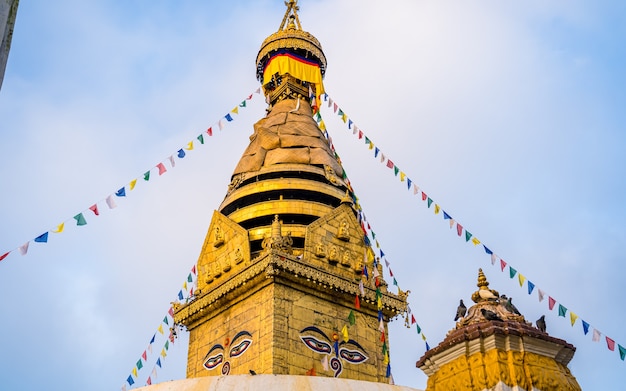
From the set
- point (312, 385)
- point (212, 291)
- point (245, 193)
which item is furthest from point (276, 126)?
point (312, 385)

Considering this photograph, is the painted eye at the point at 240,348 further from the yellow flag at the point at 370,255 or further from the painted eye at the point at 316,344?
the yellow flag at the point at 370,255

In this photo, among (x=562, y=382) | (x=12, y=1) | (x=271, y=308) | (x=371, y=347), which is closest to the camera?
(x=12, y=1)

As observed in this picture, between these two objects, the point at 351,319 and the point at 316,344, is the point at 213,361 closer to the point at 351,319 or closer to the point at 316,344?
→ the point at 316,344

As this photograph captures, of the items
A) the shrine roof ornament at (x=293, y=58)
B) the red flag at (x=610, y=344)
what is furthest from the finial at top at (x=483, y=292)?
the shrine roof ornament at (x=293, y=58)

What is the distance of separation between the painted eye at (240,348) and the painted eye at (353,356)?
288cm

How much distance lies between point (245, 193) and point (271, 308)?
6174 millimetres

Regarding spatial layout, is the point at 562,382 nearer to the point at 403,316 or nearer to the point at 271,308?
the point at 271,308

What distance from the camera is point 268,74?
1171 inches

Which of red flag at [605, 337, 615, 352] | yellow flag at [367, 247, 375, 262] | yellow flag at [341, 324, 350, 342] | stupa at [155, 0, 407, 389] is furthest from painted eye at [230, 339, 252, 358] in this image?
red flag at [605, 337, 615, 352]

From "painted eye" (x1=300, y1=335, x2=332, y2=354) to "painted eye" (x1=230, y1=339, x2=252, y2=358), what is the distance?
168 centimetres

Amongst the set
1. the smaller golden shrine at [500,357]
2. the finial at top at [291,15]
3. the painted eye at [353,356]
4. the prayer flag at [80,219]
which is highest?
the finial at top at [291,15]

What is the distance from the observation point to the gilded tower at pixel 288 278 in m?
19.2

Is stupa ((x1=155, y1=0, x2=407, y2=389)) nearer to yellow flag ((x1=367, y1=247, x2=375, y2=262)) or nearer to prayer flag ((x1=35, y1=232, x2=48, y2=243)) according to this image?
yellow flag ((x1=367, y1=247, x2=375, y2=262))

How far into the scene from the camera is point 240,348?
19531 mm
